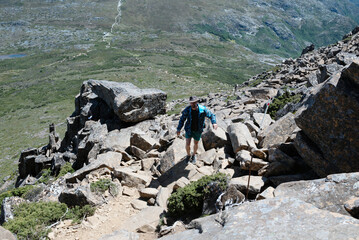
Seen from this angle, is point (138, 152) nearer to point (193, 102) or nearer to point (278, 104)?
point (193, 102)

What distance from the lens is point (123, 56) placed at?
157625 mm

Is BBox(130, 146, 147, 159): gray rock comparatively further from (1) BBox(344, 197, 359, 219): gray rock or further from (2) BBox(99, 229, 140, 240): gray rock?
(1) BBox(344, 197, 359, 219): gray rock

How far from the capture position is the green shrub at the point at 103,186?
11375mm

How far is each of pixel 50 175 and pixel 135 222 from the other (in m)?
17.4

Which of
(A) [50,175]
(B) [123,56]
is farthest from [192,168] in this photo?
(B) [123,56]

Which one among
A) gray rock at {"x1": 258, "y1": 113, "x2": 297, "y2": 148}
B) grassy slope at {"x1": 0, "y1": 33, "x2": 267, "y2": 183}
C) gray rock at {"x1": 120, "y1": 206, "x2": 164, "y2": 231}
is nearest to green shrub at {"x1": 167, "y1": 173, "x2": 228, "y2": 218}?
gray rock at {"x1": 120, "y1": 206, "x2": 164, "y2": 231}

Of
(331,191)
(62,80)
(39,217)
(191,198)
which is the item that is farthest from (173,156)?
(62,80)

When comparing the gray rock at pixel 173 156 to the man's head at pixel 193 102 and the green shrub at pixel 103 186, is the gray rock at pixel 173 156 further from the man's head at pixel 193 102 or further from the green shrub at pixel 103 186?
the man's head at pixel 193 102

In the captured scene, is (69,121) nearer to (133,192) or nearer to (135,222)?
(133,192)

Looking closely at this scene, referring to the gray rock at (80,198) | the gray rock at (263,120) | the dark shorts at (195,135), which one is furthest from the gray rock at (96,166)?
the gray rock at (263,120)

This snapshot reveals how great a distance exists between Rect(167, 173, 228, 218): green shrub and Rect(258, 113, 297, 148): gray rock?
3.05 meters

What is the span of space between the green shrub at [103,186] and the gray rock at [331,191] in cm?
779

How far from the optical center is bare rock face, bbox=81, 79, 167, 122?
21297 millimetres

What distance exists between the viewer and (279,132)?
34.5ft
